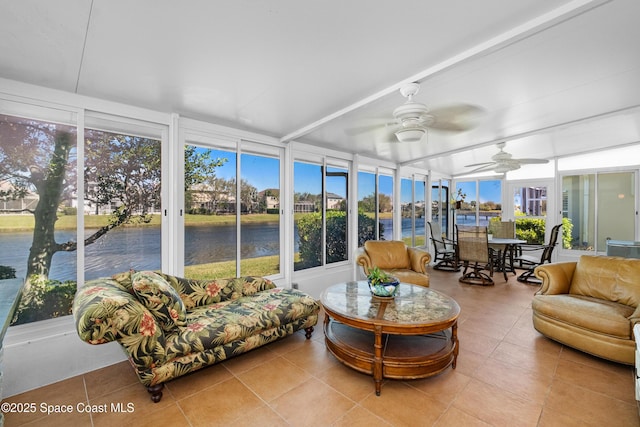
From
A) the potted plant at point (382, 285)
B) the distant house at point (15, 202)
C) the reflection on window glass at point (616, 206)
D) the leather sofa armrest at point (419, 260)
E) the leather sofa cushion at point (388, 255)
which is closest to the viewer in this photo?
the distant house at point (15, 202)

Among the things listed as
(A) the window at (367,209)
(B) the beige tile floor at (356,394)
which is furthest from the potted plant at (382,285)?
(A) the window at (367,209)

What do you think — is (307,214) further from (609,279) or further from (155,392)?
(609,279)

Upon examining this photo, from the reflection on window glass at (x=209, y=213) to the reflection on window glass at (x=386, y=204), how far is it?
10.8 feet

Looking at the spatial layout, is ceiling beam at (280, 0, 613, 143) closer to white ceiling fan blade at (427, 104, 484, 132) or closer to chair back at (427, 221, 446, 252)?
white ceiling fan blade at (427, 104, 484, 132)

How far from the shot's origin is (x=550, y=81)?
8.20 feet

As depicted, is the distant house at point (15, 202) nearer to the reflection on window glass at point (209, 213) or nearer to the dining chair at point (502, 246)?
Answer: the reflection on window glass at point (209, 213)

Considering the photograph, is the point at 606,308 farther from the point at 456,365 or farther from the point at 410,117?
the point at 410,117

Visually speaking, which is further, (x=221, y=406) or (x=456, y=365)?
(x=456, y=365)

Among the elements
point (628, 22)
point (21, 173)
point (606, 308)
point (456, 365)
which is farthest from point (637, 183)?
point (21, 173)

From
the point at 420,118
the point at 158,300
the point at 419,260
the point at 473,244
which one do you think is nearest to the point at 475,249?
the point at 473,244

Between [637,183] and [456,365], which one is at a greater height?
[637,183]

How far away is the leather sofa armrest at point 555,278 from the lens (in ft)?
9.86

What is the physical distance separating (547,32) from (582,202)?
628 cm

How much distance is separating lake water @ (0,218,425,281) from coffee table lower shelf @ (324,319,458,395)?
69.6 inches
